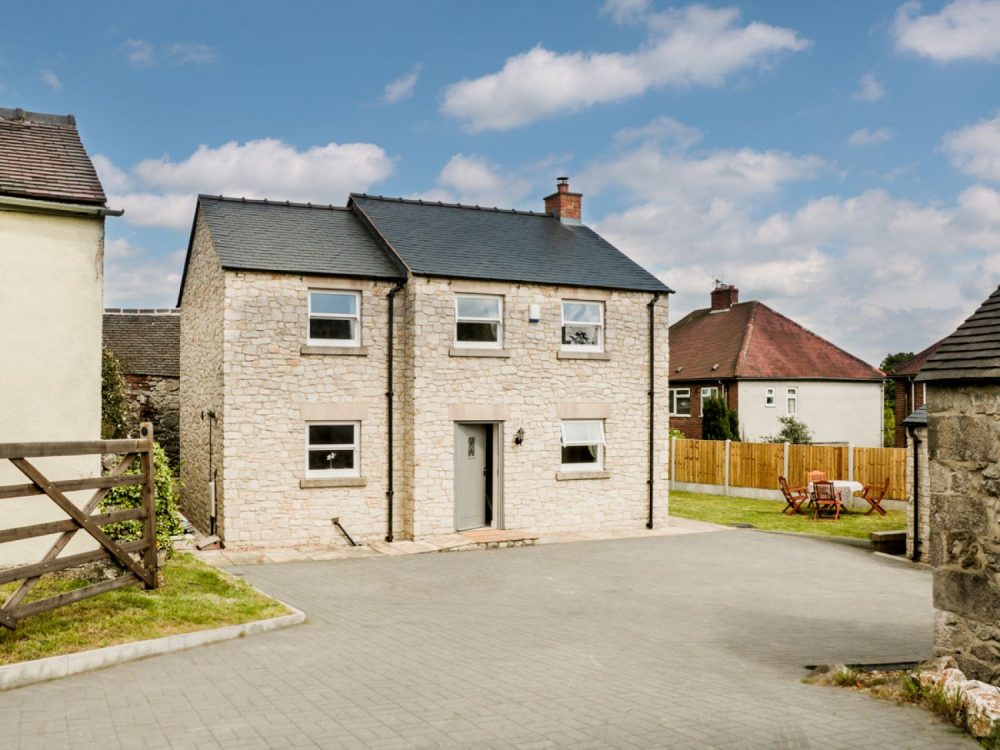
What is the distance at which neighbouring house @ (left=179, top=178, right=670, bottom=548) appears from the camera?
1762 centimetres

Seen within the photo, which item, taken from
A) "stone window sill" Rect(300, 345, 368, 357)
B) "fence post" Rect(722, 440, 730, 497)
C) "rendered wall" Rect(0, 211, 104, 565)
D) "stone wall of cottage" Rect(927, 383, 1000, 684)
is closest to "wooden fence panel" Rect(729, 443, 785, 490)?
"fence post" Rect(722, 440, 730, 497)

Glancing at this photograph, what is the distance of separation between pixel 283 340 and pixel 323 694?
443 inches

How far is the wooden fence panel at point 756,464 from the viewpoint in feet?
94.3

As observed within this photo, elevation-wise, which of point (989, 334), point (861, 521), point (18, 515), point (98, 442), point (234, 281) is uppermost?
point (234, 281)

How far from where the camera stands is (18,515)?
11625mm

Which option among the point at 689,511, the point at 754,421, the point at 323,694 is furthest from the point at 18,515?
the point at 754,421

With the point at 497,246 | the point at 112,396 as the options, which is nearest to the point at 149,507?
the point at 497,246

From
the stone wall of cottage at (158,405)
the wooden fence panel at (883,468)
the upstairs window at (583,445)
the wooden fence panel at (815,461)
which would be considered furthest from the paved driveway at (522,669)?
the stone wall of cottage at (158,405)

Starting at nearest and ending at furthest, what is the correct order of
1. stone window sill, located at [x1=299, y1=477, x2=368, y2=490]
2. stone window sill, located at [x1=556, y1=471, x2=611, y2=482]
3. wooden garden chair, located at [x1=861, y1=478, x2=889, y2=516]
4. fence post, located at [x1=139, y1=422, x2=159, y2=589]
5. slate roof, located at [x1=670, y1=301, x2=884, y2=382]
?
fence post, located at [x1=139, y1=422, x2=159, y2=589] < stone window sill, located at [x1=299, y1=477, x2=368, y2=490] < stone window sill, located at [x1=556, y1=471, x2=611, y2=482] < wooden garden chair, located at [x1=861, y1=478, x2=889, y2=516] < slate roof, located at [x1=670, y1=301, x2=884, y2=382]

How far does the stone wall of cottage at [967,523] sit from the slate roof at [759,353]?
3080 centimetres

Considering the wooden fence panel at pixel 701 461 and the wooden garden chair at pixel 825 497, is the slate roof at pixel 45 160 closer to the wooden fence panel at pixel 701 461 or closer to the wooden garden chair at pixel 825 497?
the wooden garden chair at pixel 825 497

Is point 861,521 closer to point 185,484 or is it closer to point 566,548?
point 566,548

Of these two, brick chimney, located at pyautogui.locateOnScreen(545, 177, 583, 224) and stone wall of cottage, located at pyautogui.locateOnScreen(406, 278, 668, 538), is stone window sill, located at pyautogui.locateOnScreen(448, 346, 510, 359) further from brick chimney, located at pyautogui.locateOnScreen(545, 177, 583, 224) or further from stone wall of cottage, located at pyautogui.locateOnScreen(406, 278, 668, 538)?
brick chimney, located at pyautogui.locateOnScreen(545, 177, 583, 224)

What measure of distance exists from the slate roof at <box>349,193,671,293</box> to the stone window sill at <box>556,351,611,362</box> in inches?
63.6
